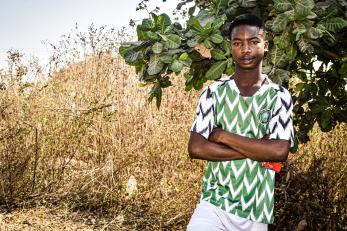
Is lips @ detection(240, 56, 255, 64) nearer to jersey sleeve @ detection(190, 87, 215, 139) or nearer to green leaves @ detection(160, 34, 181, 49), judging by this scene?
jersey sleeve @ detection(190, 87, 215, 139)

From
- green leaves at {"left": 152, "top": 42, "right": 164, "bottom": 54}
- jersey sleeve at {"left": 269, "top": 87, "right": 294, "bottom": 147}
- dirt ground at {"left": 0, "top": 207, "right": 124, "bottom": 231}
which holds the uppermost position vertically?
green leaves at {"left": 152, "top": 42, "right": 164, "bottom": 54}

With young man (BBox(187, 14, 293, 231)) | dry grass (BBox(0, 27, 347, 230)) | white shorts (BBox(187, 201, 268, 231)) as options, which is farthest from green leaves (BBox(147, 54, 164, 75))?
dry grass (BBox(0, 27, 347, 230))

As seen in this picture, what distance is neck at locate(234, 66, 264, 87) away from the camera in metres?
1.97

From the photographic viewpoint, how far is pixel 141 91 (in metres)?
6.12

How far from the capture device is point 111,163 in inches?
203

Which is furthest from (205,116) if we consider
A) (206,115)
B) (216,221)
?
(216,221)

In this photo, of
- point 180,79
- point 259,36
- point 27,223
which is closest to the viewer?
point 259,36

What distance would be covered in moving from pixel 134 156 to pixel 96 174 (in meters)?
0.52

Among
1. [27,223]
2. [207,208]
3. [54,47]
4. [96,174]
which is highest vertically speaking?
[54,47]

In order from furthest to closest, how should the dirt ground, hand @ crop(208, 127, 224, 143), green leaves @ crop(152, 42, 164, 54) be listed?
the dirt ground < green leaves @ crop(152, 42, 164, 54) < hand @ crop(208, 127, 224, 143)

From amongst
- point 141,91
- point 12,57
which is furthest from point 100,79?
point 12,57

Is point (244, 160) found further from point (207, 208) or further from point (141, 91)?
point (141, 91)

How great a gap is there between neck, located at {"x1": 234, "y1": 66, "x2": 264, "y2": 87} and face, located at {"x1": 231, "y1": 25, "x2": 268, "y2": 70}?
0.8 inches

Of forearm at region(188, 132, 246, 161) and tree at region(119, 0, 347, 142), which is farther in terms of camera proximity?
tree at region(119, 0, 347, 142)
